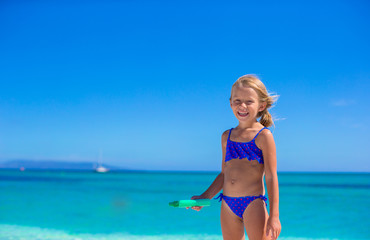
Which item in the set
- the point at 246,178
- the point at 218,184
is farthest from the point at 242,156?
the point at 218,184

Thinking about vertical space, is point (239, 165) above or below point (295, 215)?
above

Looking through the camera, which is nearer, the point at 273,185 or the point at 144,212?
the point at 273,185

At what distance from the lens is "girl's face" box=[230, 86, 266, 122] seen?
8.46 ft

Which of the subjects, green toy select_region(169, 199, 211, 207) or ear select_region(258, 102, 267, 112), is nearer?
green toy select_region(169, 199, 211, 207)

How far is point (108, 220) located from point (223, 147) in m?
10.1

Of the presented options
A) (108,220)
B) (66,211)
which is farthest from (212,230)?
(66,211)

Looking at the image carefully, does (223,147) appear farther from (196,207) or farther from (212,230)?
(212,230)

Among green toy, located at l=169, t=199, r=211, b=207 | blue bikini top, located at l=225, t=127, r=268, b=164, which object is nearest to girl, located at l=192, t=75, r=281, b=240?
blue bikini top, located at l=225, t=127, r=268, b=164

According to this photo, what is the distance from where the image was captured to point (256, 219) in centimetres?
244

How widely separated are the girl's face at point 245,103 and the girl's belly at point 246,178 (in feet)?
0.94

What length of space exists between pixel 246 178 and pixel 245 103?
0.47 meters

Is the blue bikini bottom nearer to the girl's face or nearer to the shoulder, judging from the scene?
the shoulder

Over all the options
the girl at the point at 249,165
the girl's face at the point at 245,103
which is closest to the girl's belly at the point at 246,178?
the girl at the point at 249,165

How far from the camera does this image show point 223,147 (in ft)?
9.22
